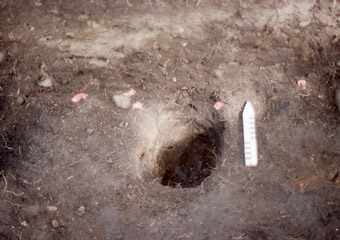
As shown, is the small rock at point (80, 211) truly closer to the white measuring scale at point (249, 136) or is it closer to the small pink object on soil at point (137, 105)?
the small pink object on soil at point (137, 105)

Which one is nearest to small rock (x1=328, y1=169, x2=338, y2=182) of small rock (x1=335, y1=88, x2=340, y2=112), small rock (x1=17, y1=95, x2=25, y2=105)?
small rock (x1=335, y1=88, x2=340, y2=112)

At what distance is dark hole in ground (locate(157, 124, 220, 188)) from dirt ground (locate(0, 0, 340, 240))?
0.76ft

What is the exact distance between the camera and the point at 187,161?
10.7 feet

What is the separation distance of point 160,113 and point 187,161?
63 centimetres

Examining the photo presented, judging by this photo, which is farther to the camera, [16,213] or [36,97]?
[36,97]

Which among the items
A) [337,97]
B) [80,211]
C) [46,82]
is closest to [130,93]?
[46,82]

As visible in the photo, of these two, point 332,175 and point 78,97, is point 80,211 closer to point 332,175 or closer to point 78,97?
point 78,97

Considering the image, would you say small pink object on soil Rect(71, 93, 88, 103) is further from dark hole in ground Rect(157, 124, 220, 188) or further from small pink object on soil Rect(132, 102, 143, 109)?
dark hole in ground Rect(157, 124, 220, 188)

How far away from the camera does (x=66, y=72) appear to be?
282cm

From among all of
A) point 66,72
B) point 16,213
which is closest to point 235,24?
point 66,72

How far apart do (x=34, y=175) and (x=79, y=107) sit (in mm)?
665

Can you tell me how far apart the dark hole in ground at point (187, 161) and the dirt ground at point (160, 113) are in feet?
0.76

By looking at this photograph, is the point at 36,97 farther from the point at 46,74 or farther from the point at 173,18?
the point at 173,18

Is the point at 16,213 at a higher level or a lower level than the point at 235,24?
lower
